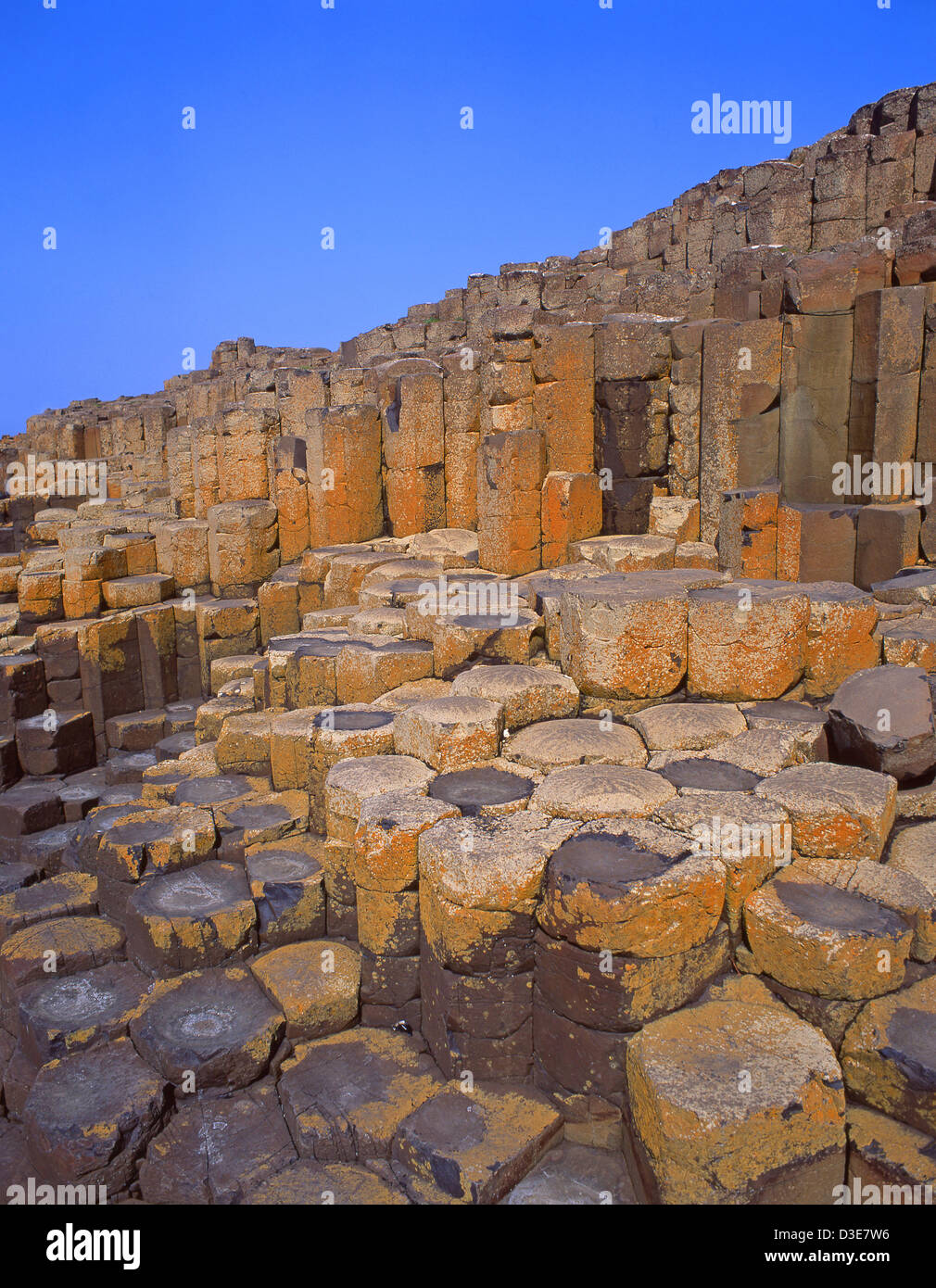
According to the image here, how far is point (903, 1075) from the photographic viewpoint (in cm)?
378

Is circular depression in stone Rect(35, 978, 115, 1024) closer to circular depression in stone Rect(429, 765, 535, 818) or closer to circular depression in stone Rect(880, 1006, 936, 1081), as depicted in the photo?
circular depression in stone Rect(429, 765, 535, 818)

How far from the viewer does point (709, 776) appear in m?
5.19

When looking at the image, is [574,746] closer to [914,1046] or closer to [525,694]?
[525,694]

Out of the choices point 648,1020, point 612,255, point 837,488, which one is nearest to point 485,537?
point 837,488

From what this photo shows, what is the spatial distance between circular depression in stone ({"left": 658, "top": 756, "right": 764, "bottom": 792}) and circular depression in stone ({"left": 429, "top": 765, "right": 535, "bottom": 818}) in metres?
0.85

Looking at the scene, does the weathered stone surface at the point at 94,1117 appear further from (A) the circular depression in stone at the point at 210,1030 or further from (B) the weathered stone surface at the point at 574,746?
(B) the weathered stone surface at the point at 574,746

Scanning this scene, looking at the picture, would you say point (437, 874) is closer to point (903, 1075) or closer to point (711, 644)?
point (903, 1075)

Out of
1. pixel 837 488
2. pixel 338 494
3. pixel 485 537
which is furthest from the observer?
pixel 338 494

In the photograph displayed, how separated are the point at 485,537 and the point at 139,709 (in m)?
5.55

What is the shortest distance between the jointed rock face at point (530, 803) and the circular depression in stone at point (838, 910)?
0.10 ft

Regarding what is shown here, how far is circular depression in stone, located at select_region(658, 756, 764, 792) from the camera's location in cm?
505

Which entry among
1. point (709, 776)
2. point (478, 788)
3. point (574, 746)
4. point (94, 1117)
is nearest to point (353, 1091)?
point (94, 1117)

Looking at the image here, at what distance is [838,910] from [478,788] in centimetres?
206

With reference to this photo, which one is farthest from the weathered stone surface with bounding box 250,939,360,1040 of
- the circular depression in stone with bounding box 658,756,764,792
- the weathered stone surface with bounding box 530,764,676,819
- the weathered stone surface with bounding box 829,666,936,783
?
the weathered stone surface with bounding box 829,666,936,783
